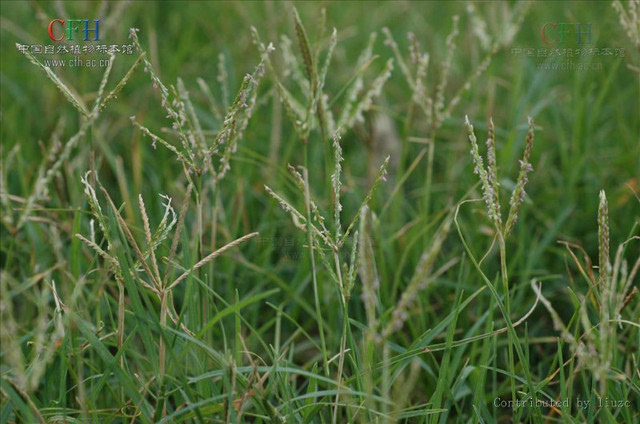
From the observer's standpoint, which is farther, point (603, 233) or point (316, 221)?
point (316, 221)

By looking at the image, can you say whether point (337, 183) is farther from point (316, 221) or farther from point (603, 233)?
point (316, 221)

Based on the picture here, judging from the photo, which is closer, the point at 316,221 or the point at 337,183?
the point at 337,183

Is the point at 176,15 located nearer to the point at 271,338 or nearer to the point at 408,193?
the point at 408,193

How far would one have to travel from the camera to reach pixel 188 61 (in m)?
2.96

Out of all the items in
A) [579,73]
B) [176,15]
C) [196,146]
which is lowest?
[196,146]

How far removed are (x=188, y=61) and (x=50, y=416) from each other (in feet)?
6.36

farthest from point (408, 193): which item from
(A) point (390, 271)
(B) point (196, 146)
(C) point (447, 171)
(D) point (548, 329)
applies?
(B) point (196, 146)

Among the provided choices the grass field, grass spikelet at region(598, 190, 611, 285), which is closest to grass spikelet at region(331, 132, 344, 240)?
the grass field

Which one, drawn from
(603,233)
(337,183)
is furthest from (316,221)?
(603,233)

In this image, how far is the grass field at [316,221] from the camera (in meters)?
1.23

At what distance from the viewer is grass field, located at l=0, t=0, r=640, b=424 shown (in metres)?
1.23

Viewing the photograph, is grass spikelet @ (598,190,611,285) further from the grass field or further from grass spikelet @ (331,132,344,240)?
grass spikelet @ (331,132,344,240)

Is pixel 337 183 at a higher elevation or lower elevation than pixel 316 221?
higher

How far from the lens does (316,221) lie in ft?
6.22
